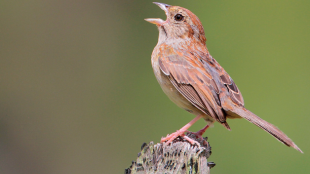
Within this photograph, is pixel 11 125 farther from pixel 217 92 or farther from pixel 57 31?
pixel 217 92

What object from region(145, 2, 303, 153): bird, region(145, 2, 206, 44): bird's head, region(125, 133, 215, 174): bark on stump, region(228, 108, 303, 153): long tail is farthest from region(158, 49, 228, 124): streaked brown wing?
region(125, 133, 215, 174): bark on stump

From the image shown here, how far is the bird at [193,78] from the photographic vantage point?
4.08 meters

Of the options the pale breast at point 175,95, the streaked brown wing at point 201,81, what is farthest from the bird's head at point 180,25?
the pale breast at point 175,95

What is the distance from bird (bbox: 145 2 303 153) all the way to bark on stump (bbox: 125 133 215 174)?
0.68 meters

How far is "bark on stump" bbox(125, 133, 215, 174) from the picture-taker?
3.04 metres

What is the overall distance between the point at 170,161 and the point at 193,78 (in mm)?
1466

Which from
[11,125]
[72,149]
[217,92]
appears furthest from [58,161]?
[217,92]

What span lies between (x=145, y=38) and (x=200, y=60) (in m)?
4.11

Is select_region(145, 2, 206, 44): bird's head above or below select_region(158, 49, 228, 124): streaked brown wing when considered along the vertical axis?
above

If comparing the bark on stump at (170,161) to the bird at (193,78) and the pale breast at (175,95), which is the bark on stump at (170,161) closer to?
the bird at (193,78)

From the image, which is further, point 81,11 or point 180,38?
Answer: point 81,11

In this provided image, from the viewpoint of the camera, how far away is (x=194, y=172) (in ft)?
10.0

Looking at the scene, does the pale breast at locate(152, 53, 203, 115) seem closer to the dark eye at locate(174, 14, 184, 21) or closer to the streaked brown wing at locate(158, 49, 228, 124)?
the streaked brown wing at locate(158, 49, 228, 124)

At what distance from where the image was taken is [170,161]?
313 cm
